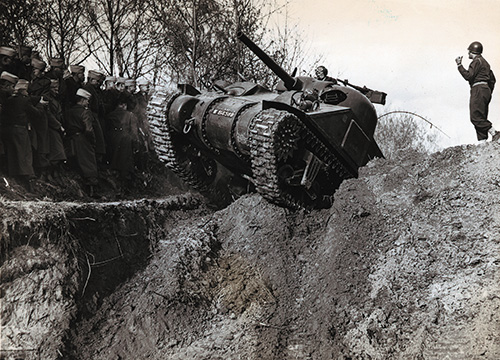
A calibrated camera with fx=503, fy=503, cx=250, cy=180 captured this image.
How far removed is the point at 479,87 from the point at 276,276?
4.86 metres

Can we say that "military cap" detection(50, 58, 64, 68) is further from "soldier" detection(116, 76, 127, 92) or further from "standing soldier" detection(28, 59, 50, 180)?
"soldier" detection(116, 76, 127, 92)

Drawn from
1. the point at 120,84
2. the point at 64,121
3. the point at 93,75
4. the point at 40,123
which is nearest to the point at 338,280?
the point at 40,123

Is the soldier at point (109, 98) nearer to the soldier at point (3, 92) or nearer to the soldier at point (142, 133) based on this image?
the soldier at point (142, 133)

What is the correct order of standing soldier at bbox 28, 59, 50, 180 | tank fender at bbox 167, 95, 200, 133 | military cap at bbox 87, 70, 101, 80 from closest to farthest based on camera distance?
standing soldier at bbox 28, 59, 50, 180, tank fender at bbox 167, 95, 200, 133, military cap at bbox 87, 70, 101, 80

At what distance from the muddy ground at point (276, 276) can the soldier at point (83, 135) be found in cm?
244

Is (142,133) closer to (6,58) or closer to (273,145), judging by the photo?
(6,58)

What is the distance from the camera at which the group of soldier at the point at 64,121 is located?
7469mm

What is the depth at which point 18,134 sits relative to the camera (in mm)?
7457

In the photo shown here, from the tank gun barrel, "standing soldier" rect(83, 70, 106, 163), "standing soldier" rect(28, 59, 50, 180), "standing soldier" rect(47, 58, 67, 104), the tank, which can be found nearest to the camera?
the tank

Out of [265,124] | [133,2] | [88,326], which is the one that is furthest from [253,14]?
[88,326]

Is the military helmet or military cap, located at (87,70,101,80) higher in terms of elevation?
the military helmet

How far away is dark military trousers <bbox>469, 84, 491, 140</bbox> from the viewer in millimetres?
8211

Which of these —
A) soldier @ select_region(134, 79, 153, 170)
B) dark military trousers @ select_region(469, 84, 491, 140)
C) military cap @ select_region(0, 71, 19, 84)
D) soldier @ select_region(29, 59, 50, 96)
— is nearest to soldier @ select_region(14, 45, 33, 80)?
soldier @ select_region(29, 59, 50, 96)

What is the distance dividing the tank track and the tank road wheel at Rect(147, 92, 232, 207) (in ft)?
6.25
